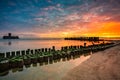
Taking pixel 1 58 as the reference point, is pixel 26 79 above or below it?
below

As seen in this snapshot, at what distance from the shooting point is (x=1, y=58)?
1568 cm

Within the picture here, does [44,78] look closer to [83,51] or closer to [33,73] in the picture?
[33,73]

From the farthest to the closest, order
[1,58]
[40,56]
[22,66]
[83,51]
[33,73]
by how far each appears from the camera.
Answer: [83,51] → [40,56] → [1,58] → [22,66] → [33,73]

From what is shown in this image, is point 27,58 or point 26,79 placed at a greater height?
point 27,58

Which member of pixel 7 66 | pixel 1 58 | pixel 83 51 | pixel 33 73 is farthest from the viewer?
pixel 83 51

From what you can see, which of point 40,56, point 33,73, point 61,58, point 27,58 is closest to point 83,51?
point 61,58

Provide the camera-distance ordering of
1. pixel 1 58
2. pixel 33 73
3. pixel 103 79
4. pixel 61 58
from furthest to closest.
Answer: pixel 61 58
pixel 1 58
pixel 33 73
pixel 103 79

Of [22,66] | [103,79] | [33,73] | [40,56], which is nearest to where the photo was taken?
[103,79]

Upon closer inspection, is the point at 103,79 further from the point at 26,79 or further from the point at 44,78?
the point at 26,79

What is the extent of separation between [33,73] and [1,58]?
18.1ft

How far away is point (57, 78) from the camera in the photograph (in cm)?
1076

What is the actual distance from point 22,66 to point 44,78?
4.82 meters

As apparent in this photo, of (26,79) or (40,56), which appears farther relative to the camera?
(40,56)

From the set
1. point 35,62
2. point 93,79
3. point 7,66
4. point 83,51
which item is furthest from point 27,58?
point 83,51
